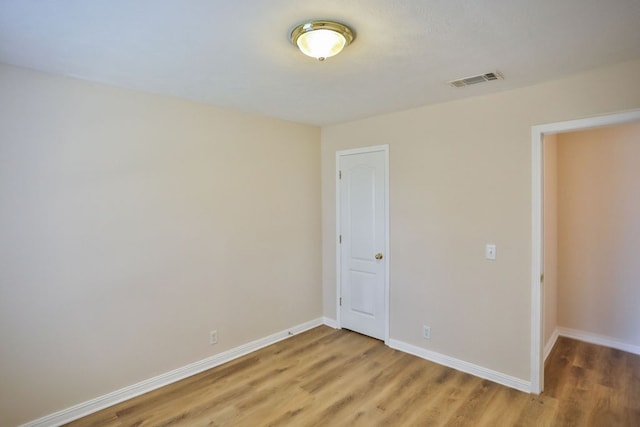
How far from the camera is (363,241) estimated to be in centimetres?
391

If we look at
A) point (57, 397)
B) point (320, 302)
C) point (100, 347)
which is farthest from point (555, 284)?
point (57, 397)

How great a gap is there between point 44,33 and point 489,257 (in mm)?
3444

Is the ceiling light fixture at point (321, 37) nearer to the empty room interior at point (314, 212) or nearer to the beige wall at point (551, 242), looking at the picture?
the empty room interior at point (314, 212)

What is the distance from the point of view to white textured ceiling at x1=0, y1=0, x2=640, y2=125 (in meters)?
1.58

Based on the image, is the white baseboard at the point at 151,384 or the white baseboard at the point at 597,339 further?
the white baseboard at the point at 597,339

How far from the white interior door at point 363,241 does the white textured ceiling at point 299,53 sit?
1144 millimetres

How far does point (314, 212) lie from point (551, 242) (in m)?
2.61

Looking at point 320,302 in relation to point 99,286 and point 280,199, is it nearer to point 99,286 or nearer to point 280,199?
point 280,199

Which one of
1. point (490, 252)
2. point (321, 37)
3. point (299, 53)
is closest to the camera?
point (321, 37)

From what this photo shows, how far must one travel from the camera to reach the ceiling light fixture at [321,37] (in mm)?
1708

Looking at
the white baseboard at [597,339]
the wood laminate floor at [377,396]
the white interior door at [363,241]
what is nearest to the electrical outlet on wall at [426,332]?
the wood laminate floor at [377,396]

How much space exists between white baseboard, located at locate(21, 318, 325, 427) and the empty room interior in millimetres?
22

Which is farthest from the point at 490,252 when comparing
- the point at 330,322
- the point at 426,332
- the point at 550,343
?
the point at 330,322

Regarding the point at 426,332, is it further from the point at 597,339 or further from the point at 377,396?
the point at 597,339
